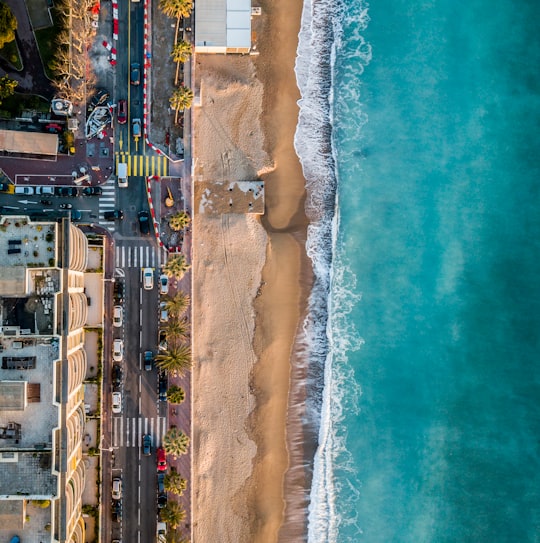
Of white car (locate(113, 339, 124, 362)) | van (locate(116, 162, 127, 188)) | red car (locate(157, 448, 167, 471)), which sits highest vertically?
van (locate(116, 162, 127, 188))

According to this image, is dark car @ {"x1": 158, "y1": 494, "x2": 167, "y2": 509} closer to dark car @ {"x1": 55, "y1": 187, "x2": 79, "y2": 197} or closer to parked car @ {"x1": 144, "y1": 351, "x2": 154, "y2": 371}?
parked car @ {"x1": 144, "y1": 351, "x2": 154, "y2": 371}

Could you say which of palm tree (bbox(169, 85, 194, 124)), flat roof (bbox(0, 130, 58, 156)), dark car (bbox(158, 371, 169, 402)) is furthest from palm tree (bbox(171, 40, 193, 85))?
dark car (bbox(158, 371, 169, 402))

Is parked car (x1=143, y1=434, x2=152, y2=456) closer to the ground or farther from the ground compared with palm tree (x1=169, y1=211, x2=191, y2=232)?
closer to the ground

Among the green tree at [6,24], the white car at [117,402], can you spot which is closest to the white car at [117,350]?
the white car at [117,402]

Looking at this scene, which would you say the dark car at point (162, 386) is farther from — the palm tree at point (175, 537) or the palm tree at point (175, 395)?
the palm tree at point (175, 537)

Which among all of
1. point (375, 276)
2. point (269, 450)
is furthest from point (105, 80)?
point (269, 450)

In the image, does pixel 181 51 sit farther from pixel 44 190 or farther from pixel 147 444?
pixel 147 444
